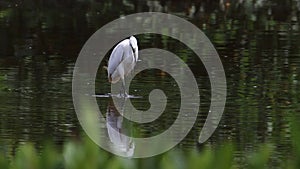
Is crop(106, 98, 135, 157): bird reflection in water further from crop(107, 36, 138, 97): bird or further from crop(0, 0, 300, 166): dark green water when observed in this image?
crop(107, 36, 138, 97): bird

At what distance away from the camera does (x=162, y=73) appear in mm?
11406

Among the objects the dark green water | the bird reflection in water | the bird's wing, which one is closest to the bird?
the bird's wing

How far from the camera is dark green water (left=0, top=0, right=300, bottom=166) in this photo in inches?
332

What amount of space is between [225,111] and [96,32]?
636 centimetres

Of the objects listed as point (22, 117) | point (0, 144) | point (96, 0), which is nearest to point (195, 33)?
point (96, 0)

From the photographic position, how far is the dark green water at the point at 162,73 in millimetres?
8430

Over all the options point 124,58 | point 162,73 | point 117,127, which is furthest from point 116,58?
point 117,127

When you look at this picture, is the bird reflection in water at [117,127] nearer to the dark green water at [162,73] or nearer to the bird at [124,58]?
the dark green water at [162,73]

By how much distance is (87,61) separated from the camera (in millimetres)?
12445

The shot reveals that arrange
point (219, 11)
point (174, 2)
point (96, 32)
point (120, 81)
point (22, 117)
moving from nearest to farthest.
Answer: point (22, 117)
point (120, 81)
point (96, 32)
point (219, 11)
point (174, 2)

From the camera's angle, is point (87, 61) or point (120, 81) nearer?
point (120, 81)

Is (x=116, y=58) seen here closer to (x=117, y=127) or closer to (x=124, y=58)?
(x=124, y=58)

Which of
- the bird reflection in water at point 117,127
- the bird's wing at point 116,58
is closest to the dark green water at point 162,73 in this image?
the bird reflection in water at point 117,127

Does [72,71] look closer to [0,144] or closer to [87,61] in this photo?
[87,61]
